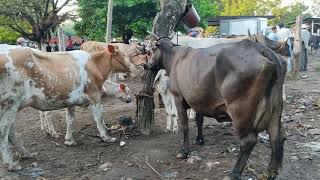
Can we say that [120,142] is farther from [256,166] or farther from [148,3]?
[148,3]

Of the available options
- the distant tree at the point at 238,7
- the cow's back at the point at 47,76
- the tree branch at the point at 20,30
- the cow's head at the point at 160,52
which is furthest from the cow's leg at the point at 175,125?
the distant tree at the point at 238,7

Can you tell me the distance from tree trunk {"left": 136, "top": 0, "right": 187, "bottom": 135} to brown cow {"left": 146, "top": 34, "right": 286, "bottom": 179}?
1.88 m

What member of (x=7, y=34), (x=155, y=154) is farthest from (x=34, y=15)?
(x=155, y=154)

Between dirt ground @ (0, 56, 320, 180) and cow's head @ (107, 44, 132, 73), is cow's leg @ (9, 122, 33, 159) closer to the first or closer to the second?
dirt ground @ (0, 56, 320, 180)

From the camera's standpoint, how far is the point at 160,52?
6.80 m

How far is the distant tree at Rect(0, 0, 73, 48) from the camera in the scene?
15.0m

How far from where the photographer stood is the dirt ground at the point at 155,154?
5.64 meters

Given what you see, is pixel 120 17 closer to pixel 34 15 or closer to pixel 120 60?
pixel 34 15

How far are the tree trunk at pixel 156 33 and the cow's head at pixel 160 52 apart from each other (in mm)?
591

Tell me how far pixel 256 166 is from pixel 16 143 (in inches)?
145

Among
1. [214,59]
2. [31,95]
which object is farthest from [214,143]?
[31,95]

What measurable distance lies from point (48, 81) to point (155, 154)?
6.63ft

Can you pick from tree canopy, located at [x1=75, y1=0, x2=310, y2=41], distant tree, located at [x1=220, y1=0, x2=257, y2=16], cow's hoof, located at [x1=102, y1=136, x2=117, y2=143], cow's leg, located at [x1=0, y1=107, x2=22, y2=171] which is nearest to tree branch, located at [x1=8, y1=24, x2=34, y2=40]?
tree canopy, located at [x1=75, y1=0, x2=310, y2=41]

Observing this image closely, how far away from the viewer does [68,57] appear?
6910 millimetres
